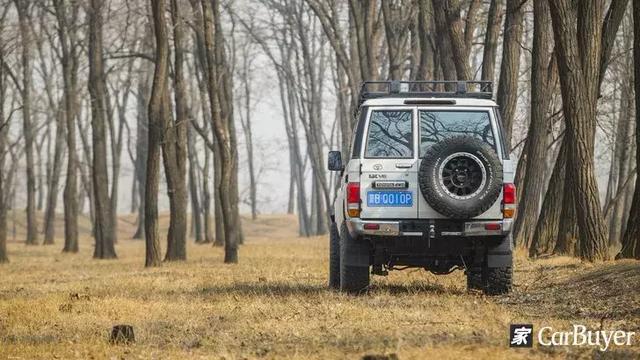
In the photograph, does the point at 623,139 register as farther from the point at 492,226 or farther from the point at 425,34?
the point at 492,226

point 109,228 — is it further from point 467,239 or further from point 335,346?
point 335,346

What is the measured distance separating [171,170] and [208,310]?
15.5 meters

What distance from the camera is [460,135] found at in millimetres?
13539

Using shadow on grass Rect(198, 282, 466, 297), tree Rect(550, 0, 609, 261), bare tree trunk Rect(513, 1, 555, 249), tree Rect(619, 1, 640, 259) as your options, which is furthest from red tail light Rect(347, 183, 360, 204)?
bare tree trunk Rect(513, 1, 555, 249)

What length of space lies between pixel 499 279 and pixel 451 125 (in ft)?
6.59

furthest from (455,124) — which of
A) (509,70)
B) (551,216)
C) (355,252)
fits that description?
(509,70)

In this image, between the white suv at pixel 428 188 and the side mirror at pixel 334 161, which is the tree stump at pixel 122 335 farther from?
the side mirror at pixel 334 161

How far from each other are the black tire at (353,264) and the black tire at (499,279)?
1.52 metres

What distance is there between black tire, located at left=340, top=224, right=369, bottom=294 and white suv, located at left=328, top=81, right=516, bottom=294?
0.01 meters

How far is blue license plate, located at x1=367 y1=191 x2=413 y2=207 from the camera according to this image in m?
13.3

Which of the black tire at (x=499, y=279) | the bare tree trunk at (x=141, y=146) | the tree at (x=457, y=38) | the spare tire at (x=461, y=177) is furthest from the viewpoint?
the bare tree trunk at (x=141, y=146)

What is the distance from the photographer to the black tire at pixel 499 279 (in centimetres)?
1390

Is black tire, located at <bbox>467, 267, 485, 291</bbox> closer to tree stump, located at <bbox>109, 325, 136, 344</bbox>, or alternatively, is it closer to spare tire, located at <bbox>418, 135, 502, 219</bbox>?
spare tire, located at <bbox>418, 135, 502, 219</bbox>

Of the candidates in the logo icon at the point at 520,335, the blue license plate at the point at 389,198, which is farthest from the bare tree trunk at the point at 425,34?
the logo icon at the point at 520,335
